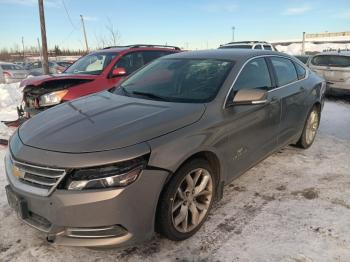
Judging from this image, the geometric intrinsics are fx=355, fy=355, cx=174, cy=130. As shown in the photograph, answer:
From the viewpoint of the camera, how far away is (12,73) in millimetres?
18016

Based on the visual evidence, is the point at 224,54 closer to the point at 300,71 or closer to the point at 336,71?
the point at 300,71

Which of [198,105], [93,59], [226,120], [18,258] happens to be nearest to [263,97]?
[226,120]

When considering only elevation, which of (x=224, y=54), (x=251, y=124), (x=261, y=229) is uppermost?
(x=224, y=54)

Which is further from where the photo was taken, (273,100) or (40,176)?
(273,100)

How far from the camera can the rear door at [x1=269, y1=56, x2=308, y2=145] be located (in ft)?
14.9

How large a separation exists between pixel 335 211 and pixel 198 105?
5.92 ft

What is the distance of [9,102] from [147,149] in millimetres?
10065

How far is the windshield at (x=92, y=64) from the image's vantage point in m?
7.23

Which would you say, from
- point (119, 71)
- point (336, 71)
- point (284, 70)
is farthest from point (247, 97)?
point (336, 71)

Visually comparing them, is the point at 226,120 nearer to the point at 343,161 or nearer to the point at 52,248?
the point at 52,248

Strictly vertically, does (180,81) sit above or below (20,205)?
above

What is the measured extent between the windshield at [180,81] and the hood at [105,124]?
0.21m

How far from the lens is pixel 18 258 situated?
2.90 meters

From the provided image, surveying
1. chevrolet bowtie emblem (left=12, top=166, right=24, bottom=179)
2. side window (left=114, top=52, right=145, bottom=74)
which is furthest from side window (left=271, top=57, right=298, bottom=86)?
side window (left=114, top=52, right=145, bottom=74)
